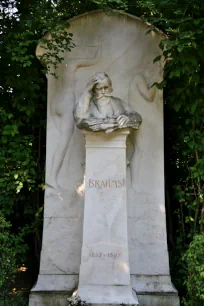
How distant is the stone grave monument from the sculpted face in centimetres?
1

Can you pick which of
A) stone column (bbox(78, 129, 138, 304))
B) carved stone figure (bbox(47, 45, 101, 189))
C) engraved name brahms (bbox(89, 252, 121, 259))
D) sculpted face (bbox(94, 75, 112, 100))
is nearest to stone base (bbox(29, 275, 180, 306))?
stone column (bbox(78, 129, 138, 304))

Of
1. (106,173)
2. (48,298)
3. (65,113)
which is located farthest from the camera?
(65,113)

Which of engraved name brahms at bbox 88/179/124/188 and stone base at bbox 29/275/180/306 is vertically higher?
engraved name brahms at bbox 88/179/124/188

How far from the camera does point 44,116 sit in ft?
23.0

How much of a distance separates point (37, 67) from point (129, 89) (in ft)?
4.42

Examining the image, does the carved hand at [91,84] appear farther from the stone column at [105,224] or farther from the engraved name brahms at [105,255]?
the engraved name brahms at [105,255]

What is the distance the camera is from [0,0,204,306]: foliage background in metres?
5.82

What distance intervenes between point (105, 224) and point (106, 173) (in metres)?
0.59

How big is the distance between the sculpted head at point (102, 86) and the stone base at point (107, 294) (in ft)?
7.32

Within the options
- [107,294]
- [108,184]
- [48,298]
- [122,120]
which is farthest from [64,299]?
[122,120]

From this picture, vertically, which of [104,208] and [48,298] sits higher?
[104,208]

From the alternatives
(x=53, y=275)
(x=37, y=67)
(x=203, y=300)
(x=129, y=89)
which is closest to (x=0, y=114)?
(x=37, y=67)

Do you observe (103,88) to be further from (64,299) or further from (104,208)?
(64,299)

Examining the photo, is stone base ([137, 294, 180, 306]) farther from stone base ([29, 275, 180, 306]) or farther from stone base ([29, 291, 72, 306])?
stone base ([29, 291, 72, 306])
